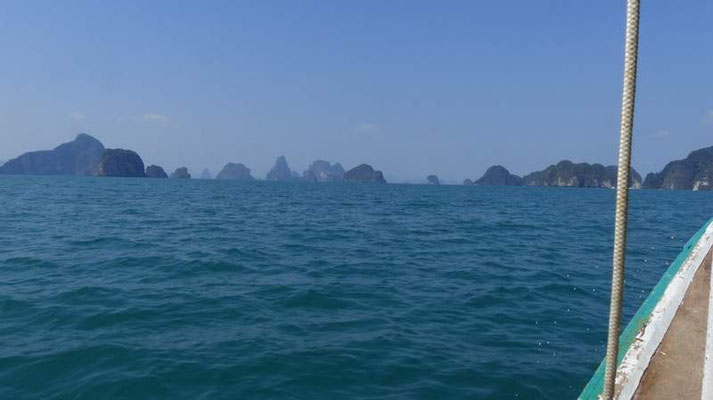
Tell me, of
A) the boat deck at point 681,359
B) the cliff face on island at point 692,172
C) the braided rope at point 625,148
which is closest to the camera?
the braided rope at point 625,148

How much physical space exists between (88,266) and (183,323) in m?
6.36

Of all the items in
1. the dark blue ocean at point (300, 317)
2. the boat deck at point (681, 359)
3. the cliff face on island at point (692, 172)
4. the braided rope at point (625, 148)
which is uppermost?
the cliff face on island at point (692, 172)

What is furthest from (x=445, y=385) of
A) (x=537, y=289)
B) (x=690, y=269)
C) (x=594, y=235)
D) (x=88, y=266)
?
(x=594, y=235)

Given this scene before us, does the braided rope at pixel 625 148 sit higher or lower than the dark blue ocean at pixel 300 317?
higher

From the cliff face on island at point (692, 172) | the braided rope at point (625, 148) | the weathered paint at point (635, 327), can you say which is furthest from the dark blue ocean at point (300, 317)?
the cliff face on island at point (692, 172)

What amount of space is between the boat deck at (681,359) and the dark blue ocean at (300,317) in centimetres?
186

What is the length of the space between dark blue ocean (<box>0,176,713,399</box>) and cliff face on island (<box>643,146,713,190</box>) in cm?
21203

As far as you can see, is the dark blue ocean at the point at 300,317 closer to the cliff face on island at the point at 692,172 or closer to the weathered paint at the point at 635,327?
the weathered paint at the point at 635,327

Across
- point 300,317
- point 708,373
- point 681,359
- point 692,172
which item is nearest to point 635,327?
point 681,359

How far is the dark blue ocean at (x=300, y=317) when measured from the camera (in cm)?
581

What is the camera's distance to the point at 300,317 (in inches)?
332

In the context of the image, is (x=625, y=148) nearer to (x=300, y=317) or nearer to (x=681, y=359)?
(x=681, y=359)

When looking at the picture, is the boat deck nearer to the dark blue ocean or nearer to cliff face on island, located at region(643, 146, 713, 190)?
the dark blue ocean

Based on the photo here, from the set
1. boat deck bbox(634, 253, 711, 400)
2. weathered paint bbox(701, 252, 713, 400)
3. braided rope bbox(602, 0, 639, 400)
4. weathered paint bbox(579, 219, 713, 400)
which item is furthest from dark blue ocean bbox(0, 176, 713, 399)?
braided rope bbox(602, 0, 639, 400)
